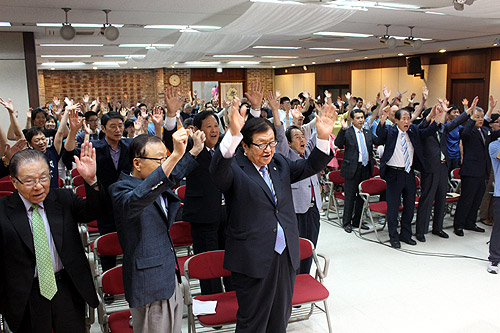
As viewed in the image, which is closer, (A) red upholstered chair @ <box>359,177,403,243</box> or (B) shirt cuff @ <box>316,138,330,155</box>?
(B) shirt cuff @ <box>316,138,330,155</box>

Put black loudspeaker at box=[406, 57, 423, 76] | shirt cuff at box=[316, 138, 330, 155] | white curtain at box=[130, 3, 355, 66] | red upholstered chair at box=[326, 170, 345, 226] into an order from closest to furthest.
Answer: shirt cuff at box=[316, 138, 330, 155], white curtain at box=[130, 3, 355, 66], red upholstered chair at box=[326, 170, 345, 226], black loudspeaker at box=[406, 57, 423, 76]

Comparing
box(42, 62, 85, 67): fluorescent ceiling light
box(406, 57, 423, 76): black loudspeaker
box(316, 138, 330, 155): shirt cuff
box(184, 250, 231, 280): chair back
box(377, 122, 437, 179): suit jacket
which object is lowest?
box(184, 250, 231, 280): chair back

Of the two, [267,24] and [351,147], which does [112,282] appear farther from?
[267,24]

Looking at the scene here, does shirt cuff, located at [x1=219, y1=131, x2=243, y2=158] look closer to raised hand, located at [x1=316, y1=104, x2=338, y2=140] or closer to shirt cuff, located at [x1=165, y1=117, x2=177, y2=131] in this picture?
raised hand, located at [x1=316, y1=104, x2=338, y2=140]

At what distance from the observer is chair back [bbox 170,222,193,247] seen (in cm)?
405

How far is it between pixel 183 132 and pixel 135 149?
1.10 feet

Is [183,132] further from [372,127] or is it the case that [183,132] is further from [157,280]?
[372,127]

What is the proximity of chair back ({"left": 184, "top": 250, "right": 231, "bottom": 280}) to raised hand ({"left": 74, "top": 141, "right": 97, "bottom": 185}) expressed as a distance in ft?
3.79

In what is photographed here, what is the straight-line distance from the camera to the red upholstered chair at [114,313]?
274 centimetres

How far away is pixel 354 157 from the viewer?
610 cm

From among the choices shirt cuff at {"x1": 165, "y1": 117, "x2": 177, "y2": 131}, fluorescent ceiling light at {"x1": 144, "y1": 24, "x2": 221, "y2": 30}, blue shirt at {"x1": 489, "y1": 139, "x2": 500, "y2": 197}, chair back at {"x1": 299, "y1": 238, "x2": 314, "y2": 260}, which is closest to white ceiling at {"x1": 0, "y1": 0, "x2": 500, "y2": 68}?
fluorescent ceiling light at {"x1": 144, "y1": 24, "x2": 221, "y2": 30}

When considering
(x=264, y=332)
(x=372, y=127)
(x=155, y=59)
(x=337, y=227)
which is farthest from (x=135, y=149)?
(x=155, y=59)

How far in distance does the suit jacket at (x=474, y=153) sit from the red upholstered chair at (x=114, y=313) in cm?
495

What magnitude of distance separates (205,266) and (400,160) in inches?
127
